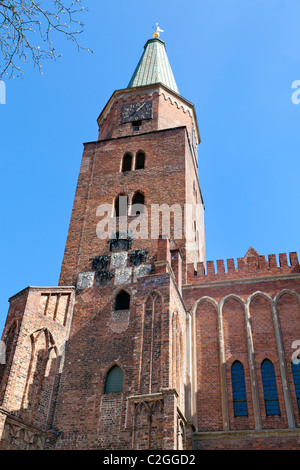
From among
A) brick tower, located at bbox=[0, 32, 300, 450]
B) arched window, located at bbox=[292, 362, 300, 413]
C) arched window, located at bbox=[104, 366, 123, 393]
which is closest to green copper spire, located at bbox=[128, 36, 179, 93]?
brick tower, located at bbox=[0, 32, 300, 450]

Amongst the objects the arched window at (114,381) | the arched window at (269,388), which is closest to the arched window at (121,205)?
the arched window at (114,381)

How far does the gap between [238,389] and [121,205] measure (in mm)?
9549

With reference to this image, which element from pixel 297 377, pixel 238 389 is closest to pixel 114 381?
pixel 238 389

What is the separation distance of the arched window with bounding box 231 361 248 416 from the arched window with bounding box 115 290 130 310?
14.3ft

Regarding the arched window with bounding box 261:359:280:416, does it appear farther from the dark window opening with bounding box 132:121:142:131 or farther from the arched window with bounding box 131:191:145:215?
the dark window opening with bounding box 132:121:142:131

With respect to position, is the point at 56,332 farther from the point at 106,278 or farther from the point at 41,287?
the point at 106,278

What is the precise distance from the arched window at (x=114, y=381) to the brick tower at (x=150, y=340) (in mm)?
39

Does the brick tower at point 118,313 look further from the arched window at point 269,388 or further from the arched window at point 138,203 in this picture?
the arched window at point 269,388

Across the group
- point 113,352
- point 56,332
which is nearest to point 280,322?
point 113,352

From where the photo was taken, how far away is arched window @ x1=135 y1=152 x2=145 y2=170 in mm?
23594

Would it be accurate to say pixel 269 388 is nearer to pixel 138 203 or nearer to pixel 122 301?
pixel 122 301
